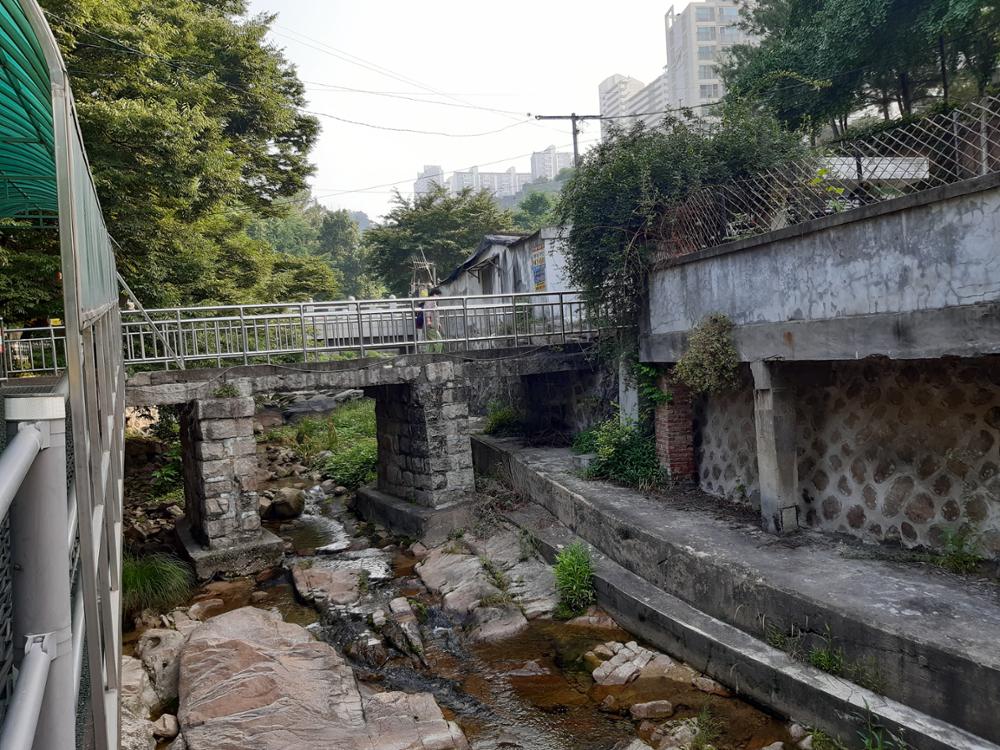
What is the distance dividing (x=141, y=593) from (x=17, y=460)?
34.0 ft

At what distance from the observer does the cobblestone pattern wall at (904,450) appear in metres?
6.43

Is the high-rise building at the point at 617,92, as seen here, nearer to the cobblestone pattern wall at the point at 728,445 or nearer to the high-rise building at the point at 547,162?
the high-rise building at the point at 547,162

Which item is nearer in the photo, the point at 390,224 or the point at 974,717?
the point at 974,717

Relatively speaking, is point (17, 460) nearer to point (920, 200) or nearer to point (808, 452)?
point (920, 200)

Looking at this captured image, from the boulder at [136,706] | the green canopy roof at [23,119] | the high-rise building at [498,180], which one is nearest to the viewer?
the green canopy roof at [23,119]

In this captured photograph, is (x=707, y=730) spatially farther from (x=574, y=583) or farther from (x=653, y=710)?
(x=574, y=583)

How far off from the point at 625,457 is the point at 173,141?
28.9 ft

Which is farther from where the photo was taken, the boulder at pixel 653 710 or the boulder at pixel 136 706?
the boulder at pixel 653 710

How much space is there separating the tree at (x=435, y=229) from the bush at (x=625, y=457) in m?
23.1

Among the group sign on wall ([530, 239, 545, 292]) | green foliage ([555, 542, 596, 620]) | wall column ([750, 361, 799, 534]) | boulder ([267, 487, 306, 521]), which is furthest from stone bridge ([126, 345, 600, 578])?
sign on wall ([530, 239, 545, 292])

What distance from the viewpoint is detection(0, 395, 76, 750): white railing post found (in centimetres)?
126

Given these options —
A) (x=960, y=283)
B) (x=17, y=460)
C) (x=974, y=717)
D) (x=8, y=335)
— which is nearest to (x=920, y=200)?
(x=960, y=283)

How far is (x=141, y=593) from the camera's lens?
9.93 metres

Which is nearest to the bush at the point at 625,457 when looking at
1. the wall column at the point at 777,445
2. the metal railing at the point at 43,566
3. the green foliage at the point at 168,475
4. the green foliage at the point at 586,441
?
the green foliage at the point at 586,441
